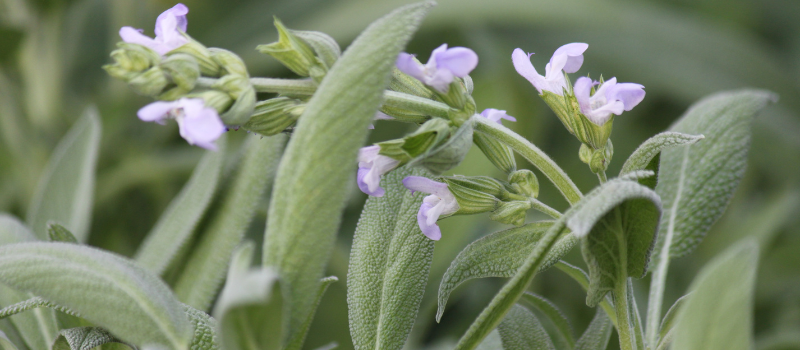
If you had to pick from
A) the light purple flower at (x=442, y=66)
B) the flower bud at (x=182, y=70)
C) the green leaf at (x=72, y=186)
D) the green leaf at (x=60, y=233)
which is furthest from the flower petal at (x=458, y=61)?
the green leaf at (x=72, y=186)

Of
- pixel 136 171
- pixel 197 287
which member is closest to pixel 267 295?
pixel 197 287

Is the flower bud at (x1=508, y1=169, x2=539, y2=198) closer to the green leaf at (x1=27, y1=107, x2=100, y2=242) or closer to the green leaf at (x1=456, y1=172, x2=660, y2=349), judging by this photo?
Result: the green leaf at (x1=456, y1=172, x2=660, y2=349)

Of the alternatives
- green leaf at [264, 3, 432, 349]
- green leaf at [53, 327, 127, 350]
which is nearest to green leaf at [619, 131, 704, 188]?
green leaf at [264, 3, 432, 349]

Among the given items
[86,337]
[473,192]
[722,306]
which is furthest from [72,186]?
[722,306]

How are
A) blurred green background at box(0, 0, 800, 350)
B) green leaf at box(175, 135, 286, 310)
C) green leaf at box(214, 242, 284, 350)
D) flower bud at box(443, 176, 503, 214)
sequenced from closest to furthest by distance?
1. green leaf at box(214, 242, 284, 350)
2. flower bud at box(443, 176, 503, 214)
3. green leaf at box(175, 135, 286, 310)
4. blurred green background at box(0, 0, 800, 350)

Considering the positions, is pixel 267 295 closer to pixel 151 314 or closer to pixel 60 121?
pixel 151 314

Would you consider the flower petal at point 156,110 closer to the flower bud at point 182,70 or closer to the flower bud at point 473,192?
the flower bud at point 182,70

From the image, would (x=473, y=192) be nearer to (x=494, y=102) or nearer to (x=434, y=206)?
(x=434, y=206)
